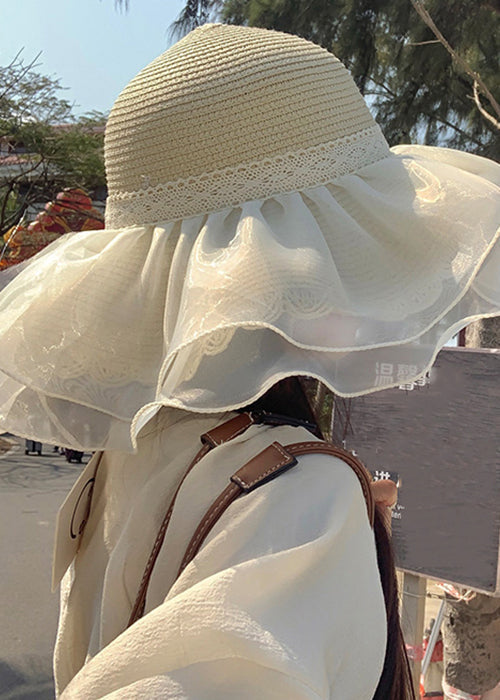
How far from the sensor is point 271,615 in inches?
23.5

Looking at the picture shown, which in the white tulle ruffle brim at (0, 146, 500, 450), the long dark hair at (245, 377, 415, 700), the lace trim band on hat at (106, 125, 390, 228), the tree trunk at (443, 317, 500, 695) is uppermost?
the lace trim band on hat at (106, 125, 390, 228)

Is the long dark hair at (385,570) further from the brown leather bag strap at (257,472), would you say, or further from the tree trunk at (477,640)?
the tree trunk at (477,640)

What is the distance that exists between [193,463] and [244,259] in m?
0.22

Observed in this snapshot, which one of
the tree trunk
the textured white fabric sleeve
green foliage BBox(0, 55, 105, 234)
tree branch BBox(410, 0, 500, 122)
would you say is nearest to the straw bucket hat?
the textured white fabric sleeve

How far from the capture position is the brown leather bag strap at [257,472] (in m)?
0.66

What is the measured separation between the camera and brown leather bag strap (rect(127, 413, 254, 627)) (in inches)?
28.6

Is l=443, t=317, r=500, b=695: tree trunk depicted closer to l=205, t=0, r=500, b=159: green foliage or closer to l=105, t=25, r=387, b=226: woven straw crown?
l=105, t=25, r=387, b=226: woven straw crown

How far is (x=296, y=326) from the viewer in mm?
665

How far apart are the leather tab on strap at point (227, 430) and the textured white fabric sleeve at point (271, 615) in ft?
0.33

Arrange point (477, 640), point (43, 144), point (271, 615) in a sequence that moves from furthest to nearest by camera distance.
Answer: point (43, 144) < point (477, 640) < point (271, 615)

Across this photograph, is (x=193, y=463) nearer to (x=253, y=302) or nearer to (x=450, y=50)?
(x=253, y=302)

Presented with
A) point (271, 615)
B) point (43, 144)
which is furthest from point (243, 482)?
point (43, 144)

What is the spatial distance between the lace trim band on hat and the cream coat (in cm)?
25

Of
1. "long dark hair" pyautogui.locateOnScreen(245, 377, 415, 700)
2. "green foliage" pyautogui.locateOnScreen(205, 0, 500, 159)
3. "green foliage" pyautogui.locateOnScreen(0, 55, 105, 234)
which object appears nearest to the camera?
"long dark hair" pyautogui.locateOnScreen(245, 377, 415, 700)
